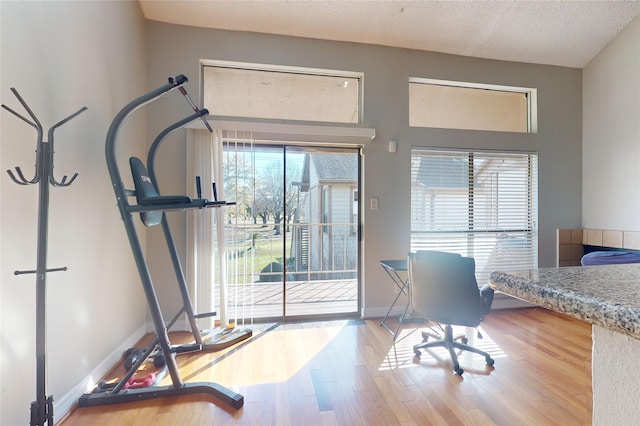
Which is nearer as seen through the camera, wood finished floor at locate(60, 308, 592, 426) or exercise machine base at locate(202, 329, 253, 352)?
wood finished floor at locate(60, 308, 592, 426)

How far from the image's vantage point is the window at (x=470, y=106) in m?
3.57

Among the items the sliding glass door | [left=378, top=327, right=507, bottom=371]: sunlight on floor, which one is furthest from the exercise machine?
[left=378, top=327, right=507, bottom=371]: sunlight on floor

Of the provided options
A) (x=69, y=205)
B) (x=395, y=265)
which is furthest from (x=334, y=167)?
(x=69, y=205)

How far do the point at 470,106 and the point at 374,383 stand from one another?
343 centimetres

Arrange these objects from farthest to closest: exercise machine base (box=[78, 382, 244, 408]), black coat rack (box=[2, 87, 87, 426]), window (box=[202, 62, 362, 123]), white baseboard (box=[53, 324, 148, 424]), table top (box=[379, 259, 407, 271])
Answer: window (box=[202, 62, 362, 123]) → table top (box=[379, 259, 407, 271]) → exercise machine base (box=[78, 382, 244, 408]) → white baseboard (box=[53, 324, 148, 424]) → black coat rack (box=[2, 87, 87, 426])

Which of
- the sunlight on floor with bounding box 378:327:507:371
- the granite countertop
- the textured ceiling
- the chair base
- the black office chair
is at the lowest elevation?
the sunlight on floor with bounding box 378:327:507:371

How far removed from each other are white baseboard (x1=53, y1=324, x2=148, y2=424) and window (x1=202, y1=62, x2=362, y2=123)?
2435 mm

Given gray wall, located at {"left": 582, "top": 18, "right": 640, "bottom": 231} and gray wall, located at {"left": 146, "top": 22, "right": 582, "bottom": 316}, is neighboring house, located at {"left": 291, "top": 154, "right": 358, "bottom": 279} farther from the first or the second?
gray wall, located at {"left": 582, "top": 18, "right": 640, "bottom": 231}

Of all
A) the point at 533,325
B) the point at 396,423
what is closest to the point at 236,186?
the point at 396,423

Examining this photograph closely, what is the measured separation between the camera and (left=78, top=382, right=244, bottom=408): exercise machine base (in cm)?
186

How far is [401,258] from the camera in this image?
3.42 m

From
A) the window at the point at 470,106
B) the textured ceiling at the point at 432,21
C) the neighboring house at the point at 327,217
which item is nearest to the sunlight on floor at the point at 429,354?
the neighboring house at the point at 327,217

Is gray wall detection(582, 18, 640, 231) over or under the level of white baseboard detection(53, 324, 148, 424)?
over

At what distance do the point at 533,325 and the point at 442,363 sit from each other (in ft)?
5.11
